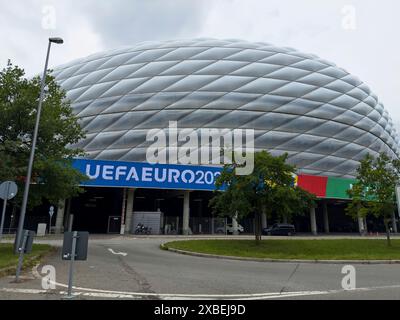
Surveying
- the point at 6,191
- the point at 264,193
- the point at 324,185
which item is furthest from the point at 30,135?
the point at 324,185

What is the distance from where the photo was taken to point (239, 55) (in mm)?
42094

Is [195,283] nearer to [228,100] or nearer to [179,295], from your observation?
[179,295]

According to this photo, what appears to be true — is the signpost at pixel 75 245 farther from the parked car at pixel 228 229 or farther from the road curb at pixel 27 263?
the parked car at pixel 228 229

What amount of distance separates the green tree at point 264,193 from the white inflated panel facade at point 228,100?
18126 millimetres

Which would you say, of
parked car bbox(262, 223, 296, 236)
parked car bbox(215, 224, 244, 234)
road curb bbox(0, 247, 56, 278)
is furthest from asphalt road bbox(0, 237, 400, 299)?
parked car bbox(262, 223, 296, 236)

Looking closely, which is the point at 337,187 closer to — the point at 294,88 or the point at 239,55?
the point at 294,88

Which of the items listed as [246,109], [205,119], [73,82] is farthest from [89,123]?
[246,109]

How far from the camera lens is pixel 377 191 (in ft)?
65.6

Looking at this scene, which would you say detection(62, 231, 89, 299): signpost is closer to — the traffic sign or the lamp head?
the traffic sign

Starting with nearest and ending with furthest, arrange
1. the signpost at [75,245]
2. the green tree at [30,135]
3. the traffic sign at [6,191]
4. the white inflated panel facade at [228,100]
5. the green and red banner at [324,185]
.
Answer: the signpost at [75,245] < the traffic sign at [6,191] < the green tree at [30,135] < the green and red banner at [324,185] < the white inflated panel facade at [228,100]

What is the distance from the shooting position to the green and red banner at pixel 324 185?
3170 centimetres

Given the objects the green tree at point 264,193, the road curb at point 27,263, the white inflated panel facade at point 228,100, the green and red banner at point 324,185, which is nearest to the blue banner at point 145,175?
the white inflated panel facade at point 228,100

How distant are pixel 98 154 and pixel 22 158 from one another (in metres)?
21.8

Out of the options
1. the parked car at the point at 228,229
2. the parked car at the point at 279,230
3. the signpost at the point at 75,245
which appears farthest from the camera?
the parked car at the point at 279,230
